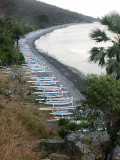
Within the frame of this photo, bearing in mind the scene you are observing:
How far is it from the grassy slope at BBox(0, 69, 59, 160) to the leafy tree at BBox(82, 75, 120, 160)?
188cm

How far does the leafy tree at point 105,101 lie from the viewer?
410cm

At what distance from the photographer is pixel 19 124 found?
631cm

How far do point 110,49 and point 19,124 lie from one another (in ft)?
16.1

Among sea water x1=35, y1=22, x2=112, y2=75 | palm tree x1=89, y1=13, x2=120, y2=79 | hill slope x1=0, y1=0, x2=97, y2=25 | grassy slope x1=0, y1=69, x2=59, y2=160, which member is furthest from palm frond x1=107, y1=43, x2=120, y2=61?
hill slope x1=0, y1=0, x2=97, y2=25

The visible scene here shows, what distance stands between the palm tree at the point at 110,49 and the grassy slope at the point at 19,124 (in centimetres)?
363

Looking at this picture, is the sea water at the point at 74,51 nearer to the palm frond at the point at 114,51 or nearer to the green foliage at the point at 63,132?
the palm frond at the point at 114,51

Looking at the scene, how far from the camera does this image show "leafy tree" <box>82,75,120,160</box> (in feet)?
13.4

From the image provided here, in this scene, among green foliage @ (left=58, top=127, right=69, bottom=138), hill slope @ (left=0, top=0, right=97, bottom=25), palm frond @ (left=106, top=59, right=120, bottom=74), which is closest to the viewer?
green foliage @ (left=58, top=127, right=69, bottom=138)

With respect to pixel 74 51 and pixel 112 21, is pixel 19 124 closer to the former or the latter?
pixel 112 21

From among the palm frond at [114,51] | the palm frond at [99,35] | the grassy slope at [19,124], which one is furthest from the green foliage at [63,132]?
the palm frond at [99,35]

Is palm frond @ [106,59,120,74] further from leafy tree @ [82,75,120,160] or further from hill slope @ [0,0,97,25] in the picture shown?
hill slope @ [0,0,97,25]

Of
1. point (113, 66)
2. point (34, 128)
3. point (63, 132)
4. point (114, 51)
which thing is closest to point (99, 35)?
point (114, 51)

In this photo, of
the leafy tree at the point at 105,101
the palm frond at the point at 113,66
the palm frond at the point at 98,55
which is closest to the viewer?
the leafy tree at the point at 105,101

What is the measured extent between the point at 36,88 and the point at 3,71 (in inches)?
176
